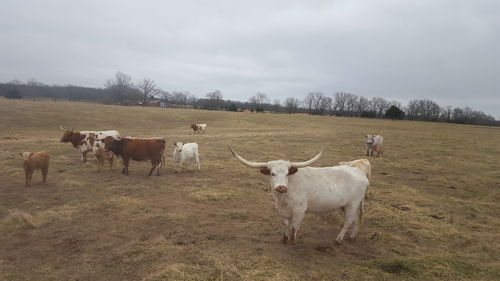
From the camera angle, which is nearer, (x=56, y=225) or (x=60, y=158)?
(x=56, y=225)

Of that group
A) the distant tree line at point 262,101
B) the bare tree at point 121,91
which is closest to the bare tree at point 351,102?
the distant tree line at point 262,101

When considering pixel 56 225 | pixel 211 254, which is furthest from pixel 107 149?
pixel 211 254

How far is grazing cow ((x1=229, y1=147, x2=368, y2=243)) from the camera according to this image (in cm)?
578

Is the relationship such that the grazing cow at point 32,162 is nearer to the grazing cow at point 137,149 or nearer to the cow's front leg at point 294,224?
the grazing cow at point 137,149

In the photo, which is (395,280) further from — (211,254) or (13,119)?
(13,119)

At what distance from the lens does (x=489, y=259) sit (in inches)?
229

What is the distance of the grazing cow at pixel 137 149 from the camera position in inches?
464

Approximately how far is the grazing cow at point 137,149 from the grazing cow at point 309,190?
6560 mm

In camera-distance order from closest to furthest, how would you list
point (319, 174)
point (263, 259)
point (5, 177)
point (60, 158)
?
point (263, 259)
point (319, 174)
point (5, 177)
point (60, 158)

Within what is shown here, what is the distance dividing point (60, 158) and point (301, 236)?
12.2m


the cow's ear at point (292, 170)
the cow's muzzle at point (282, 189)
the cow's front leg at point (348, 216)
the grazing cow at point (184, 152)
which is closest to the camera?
the cow's muzzle at point (282, 189)

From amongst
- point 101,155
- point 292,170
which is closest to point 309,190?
point 292,170

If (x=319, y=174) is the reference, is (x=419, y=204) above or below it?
below

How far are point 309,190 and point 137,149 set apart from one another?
25.6 feet
